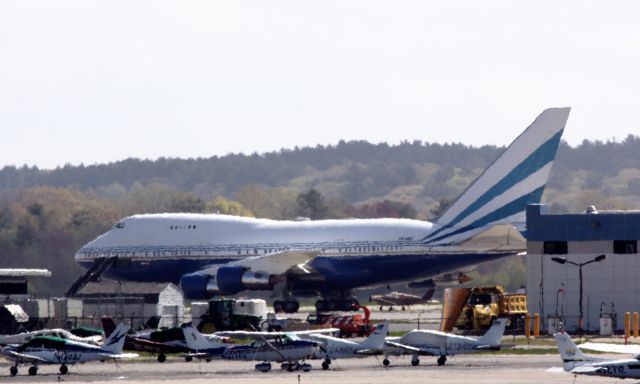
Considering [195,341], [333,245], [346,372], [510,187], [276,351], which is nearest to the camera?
[346,372]

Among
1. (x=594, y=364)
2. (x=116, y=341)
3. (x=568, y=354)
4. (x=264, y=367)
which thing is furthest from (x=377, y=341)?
(x=594, y=364)

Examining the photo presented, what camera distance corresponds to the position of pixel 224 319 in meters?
63.5

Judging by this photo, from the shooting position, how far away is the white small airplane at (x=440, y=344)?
4619 cm

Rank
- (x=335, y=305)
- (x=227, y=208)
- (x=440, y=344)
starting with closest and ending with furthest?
(x=440, y=344)
(x=335, y=305)
(x=227, y=208)

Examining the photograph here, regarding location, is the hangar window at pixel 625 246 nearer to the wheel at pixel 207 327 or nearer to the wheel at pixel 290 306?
the wheel at pixel 207 327

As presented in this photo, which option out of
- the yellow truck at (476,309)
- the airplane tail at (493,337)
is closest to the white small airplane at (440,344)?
the airplane tail at (493,337)

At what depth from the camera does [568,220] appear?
6519 centimetres

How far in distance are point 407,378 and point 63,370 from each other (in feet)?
33.6

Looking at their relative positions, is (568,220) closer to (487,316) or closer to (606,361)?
(487,316)

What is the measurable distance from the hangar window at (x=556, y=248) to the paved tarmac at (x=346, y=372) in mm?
15173

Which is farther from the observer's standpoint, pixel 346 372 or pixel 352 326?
pixel 352 326

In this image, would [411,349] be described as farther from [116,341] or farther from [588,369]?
[588,369]

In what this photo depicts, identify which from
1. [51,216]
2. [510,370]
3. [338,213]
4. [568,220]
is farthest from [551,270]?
[338,213]

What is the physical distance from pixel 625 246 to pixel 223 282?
89.7 feet
